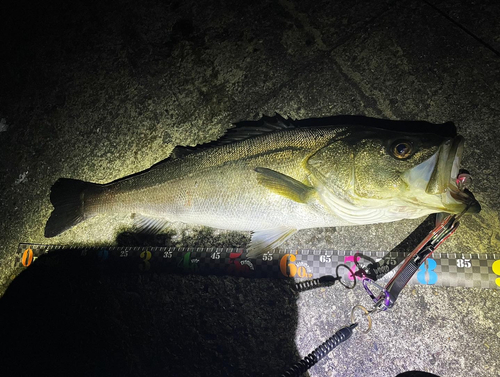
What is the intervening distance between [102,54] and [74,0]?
94cm

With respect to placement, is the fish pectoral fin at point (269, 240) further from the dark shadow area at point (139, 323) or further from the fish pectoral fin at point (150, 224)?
the fish pectoral fin at point (150, 224)

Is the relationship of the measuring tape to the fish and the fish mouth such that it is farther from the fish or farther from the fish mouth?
the fish mouth

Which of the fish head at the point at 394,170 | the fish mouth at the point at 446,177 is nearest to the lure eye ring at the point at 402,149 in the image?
the fish head at the point at 394,170

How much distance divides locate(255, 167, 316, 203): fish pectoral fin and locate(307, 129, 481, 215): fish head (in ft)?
0.34

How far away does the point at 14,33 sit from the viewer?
3707 millimetres

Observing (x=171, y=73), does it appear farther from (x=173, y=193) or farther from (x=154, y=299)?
(x=154, y=299)

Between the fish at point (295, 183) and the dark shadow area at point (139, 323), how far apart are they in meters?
0.53

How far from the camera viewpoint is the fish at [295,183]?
69.4 inches

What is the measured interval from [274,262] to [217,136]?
127cm

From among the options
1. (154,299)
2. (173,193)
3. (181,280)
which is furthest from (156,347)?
(173,193)

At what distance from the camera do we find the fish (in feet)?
5.78

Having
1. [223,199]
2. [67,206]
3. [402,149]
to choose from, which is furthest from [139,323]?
[402,149]

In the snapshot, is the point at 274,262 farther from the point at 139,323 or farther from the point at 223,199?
the point at 139,323

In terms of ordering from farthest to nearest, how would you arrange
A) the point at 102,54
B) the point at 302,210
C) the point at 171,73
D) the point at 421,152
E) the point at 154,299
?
the point at 102,54 → the point at 171,73 → the point at 154,299 → the point at 302,210 → the point at 421,152
